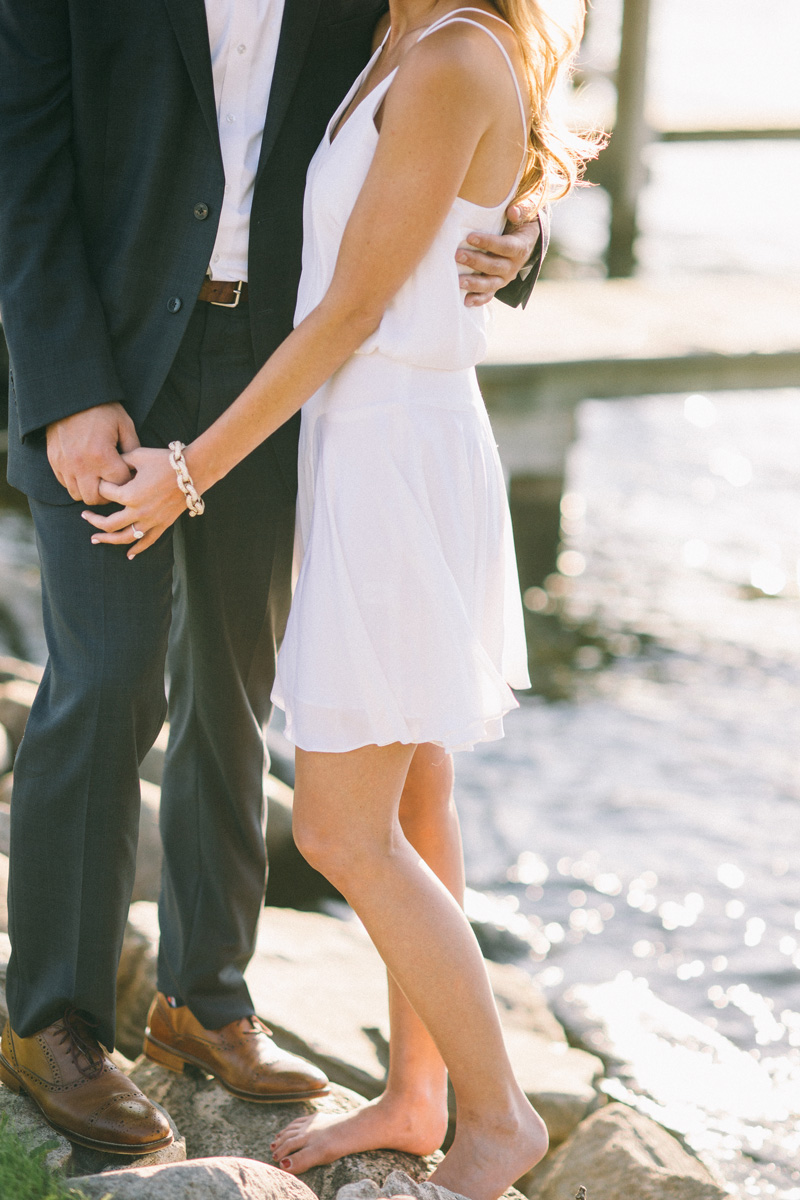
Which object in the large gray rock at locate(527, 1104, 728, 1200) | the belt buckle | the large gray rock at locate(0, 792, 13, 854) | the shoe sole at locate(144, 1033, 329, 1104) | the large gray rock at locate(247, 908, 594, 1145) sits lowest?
the large gray rock at locate(527, 1104, 728, 1200)

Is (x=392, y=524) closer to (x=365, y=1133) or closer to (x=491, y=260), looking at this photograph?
(x=491, y=260)

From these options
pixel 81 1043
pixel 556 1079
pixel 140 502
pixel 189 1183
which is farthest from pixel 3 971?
pixel 556 1079

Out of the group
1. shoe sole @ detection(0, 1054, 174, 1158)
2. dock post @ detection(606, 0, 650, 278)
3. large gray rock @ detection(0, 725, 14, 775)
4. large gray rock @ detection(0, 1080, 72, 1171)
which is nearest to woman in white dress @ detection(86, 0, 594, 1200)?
shoe sole @ detection(0, 1054, 174, 1158)

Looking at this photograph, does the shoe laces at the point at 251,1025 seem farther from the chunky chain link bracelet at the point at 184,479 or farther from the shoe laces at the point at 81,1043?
the chunky chain link bracelet at the point at 184,479

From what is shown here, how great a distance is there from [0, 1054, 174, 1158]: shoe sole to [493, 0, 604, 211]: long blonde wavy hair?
5.04 ft

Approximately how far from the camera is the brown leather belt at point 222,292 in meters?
1.81

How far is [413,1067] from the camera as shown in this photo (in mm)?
1948

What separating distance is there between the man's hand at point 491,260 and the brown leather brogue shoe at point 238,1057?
1285 mm

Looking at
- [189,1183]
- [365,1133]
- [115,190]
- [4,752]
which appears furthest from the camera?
[4,752]

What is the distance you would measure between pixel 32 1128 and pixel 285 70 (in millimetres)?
1597

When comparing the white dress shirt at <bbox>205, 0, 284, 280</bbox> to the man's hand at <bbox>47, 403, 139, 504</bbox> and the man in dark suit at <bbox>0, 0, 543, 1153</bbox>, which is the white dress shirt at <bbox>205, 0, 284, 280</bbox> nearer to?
the man in dark suit at <bbox>0, 0, 543, 1153</bbox>

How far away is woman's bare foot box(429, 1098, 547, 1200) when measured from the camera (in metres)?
1.79

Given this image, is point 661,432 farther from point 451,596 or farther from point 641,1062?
point 451,596

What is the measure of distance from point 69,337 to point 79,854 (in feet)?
2.44
